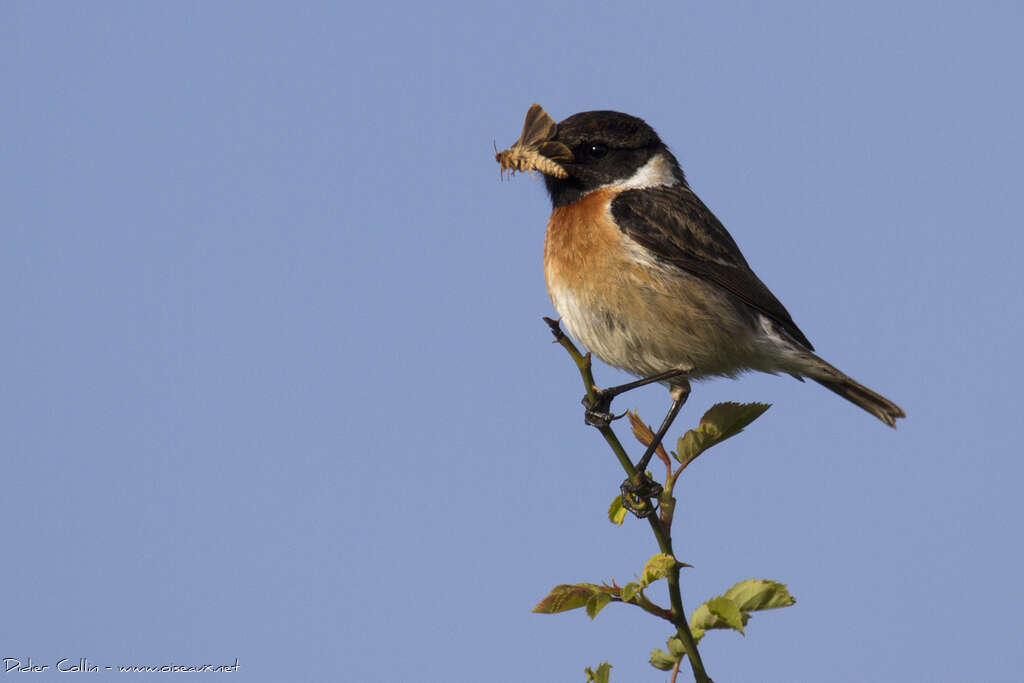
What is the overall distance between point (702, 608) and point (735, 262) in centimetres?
372

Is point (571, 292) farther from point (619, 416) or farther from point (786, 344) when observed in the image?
point (619, 416)

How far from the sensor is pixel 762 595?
10.8 feet

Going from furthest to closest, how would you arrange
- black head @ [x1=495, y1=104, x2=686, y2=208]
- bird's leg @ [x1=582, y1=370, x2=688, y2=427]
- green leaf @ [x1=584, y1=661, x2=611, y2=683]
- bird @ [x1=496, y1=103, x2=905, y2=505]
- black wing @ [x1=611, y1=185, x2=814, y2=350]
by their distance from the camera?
1. black head @ [x1=495, y1=104, x2=686, y2=208]
2. black wing @ [x1=611, y1=185, x2=814, y2=350]
3. bird @ [x1=496, y1=103, x2=905, y2=505]
4. bird's leg @ [x1=582, y1=370, x2=688, y2=427]
5. green leaf @ [x1=584, y1=661, x2=611, y2=683]

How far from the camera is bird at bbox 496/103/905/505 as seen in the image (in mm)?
6211

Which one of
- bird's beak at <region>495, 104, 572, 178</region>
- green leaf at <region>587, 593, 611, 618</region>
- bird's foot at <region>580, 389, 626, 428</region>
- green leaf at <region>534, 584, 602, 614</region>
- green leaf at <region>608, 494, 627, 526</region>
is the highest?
bird's beak at <region>495, 104, 572, 178</region>

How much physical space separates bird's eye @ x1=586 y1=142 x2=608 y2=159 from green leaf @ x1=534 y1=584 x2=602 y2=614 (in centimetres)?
416

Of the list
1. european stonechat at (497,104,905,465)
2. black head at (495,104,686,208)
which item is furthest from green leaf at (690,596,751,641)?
black head at (495,104,686,208)

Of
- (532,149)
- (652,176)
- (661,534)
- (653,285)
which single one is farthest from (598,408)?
(652,176)

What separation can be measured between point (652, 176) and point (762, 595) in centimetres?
441

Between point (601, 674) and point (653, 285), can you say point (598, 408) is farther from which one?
point (653, 285)

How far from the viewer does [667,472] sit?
12.8ft

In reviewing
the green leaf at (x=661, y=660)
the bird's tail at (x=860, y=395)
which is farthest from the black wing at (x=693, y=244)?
the green leaf at (x=661, y=660)

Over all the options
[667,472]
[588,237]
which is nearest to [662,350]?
[588,237]

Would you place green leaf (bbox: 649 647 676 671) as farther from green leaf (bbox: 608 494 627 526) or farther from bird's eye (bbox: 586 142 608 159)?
bird's eye (bbox: 586 142 608 159)
